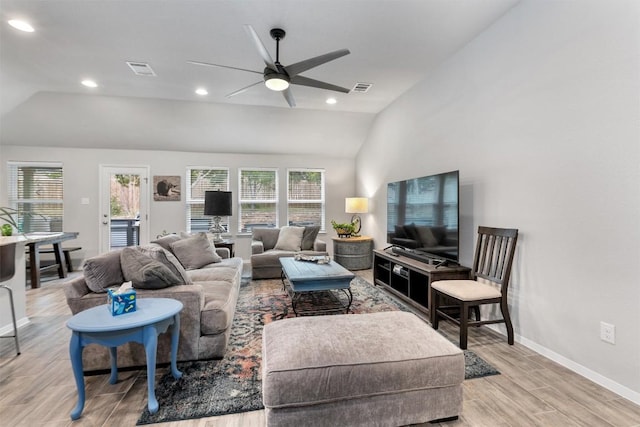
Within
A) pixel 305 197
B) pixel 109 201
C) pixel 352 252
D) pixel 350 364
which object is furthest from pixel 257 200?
pixel 350 364

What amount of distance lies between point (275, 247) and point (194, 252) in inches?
67.7

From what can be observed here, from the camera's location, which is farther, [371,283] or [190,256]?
[371,283]

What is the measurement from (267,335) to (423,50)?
3.26 meters

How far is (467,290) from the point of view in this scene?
8.05 feet

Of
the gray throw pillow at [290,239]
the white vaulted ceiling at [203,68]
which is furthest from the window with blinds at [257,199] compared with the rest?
the gray throw pillow at [290,239]

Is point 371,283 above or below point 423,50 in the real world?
below

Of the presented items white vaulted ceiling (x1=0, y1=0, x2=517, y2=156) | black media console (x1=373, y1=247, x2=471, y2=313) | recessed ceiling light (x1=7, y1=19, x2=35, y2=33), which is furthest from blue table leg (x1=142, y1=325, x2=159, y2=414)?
recessed ceiling light (x1=7, y1=19, x2=35, y2=33)

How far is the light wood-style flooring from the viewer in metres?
1.60

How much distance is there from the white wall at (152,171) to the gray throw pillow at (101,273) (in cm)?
395

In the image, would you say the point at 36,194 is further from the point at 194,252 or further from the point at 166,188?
the point at 194,252

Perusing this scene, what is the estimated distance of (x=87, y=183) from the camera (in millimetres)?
5504

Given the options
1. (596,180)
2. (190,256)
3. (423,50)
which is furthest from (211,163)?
(596,180)

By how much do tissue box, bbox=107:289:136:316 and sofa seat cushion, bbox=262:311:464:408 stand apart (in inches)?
32.7

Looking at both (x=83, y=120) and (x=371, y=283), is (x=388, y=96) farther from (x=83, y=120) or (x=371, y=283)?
(x=83, y=120)
